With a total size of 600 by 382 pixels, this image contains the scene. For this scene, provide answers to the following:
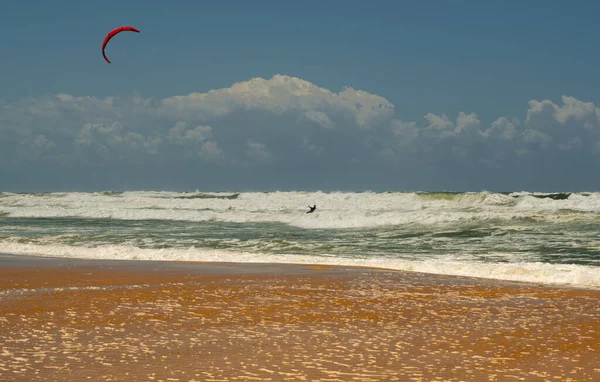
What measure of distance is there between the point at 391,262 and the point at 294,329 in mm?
6726

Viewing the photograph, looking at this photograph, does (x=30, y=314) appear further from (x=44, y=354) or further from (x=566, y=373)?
(x=566, y=373)

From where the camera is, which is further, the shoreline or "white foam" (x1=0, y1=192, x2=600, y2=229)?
"white foam" (x1=0, y1=192, x2=600, y2=229)

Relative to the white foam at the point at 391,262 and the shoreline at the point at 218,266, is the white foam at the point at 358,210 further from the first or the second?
the shoreline at the point at 218,266

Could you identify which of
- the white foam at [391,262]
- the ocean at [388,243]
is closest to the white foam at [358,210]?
the ocean at [388,243]

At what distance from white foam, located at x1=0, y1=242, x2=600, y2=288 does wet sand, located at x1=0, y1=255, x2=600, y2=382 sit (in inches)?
46.8

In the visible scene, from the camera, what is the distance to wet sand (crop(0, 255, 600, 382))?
4.38m

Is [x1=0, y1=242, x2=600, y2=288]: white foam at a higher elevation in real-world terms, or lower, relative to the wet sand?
higher

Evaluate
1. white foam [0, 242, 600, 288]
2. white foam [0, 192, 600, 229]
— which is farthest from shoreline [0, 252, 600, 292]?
white foam [0, 192, 600, 229]

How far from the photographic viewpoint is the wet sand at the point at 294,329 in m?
4.38

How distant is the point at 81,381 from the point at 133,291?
424 centimetres

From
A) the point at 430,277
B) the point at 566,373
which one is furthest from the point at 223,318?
the point at 430,277

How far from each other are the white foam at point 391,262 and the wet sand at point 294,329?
1188mm

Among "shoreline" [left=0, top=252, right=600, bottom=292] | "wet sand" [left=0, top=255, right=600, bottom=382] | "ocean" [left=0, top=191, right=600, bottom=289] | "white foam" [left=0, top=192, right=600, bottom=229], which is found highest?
"white foam" [left=0, top=192, right=600, bottom=229]

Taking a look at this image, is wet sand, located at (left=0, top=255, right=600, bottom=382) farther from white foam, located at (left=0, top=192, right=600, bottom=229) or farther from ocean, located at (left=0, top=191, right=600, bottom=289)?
white foam, located at (left=0, top=192, right=600, bottom=229)
